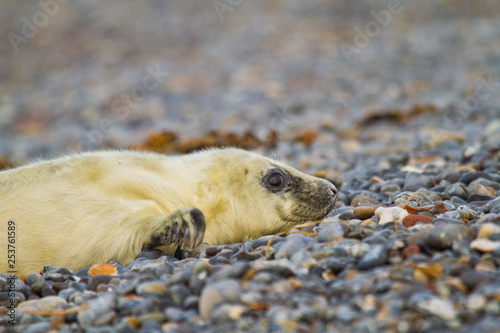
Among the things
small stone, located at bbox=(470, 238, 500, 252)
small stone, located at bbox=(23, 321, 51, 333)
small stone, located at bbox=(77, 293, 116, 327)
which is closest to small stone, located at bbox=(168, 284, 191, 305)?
small stone, located at bbox=(77, 293, 116, 327)

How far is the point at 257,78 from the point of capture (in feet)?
38.4

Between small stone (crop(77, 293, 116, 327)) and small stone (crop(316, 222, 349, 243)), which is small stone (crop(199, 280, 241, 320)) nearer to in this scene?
small stone (crop(77, 293, 116, 327))

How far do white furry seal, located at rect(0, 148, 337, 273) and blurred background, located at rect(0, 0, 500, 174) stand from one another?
2.10 m

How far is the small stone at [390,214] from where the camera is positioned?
3262mm

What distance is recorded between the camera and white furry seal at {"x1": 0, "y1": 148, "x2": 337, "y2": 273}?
3.31 metres

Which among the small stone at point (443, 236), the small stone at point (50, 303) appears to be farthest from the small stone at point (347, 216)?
the small stone at point (50, 303)

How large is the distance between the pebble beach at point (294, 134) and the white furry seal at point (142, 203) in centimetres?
16

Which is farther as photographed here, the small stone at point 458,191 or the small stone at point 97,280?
the small stone at point 458,191

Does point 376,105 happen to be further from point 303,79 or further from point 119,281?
point 119,281

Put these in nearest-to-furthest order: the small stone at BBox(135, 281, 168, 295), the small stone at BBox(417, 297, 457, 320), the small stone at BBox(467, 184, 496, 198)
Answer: the small stone at BBox(417, 297, 457, 320) < the small stone at BBox(135, 281, 168, 295) < the small stone at BBox(467, 184, 496, 198)

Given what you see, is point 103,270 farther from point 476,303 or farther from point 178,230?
point 476,303

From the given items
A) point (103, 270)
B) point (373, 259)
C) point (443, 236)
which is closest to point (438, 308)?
point (373, 259)

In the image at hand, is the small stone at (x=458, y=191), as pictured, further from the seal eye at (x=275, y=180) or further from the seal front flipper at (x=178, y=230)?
the seal front flipper at (x=178, y=230)

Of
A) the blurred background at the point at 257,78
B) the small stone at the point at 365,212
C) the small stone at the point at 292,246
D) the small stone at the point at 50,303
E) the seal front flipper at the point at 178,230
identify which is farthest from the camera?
the blurred background at the point at 257,78
